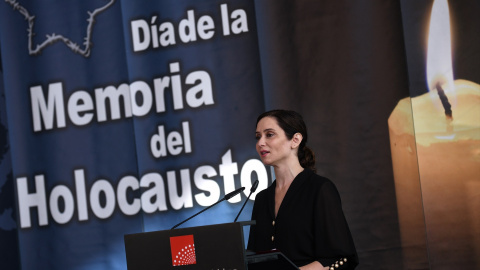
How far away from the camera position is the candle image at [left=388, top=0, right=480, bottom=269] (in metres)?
3.46

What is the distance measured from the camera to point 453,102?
350 cm

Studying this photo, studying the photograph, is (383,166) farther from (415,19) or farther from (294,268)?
(294,268)

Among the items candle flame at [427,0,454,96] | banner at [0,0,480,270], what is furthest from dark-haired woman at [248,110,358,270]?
candle flame at [427,0,454,96]

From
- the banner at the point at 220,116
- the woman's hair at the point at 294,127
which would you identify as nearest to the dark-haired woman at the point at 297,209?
the woman's hair at the point at 294,127

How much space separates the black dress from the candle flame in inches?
49.0

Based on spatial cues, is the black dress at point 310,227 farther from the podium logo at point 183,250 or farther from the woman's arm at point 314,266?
the podium logo at point 183,250

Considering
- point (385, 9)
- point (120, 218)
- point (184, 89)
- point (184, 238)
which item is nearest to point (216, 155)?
point (184, 89)

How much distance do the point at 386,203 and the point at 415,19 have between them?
3.46 feet

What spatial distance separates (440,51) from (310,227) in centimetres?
156

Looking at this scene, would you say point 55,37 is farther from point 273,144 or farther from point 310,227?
point 310,227

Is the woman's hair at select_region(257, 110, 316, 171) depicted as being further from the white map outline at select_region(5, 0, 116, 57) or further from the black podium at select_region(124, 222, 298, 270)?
the white map outline at select_region(5, 0, 116, 57)

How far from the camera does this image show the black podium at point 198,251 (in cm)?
202

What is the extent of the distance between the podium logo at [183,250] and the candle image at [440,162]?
5.98 feet

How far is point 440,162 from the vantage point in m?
3.50
